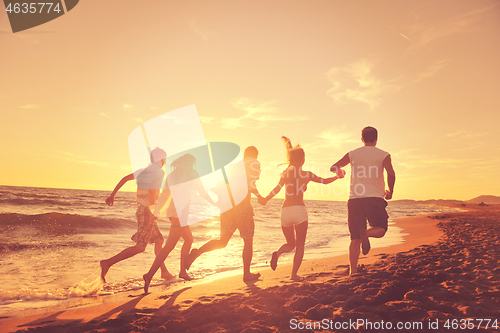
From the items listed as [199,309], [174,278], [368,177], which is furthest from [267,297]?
[174,278]

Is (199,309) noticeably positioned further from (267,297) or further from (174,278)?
(174,278)

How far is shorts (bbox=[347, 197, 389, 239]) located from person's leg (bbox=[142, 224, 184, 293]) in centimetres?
285

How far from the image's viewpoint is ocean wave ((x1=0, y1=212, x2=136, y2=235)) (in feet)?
48.0

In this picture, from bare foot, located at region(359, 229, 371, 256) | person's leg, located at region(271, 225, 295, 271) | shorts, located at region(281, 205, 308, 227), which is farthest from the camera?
person's leg, located at region(271, 225, 295, 271)

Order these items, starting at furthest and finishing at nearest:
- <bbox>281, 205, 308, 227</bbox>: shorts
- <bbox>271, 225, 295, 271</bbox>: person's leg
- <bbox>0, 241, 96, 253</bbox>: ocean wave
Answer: <bbox>0, 241, 96, 253</bbox>: ocean wave
<bbox>271, 225, 295, 271</bbox>: person's leg
<bbox>281, 205, 308, 227</bbox>: shorts

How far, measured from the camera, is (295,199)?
489cm

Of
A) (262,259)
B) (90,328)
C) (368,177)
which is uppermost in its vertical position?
(368,177)

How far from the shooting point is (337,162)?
4.95 m

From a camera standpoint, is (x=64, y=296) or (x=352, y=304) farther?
(x=64, y=296)

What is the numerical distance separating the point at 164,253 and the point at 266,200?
6.26 ft

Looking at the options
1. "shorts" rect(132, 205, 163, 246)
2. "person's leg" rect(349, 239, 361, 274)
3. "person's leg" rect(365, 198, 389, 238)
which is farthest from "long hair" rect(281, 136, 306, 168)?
"shorts" rect(132, 205, 163, 246)

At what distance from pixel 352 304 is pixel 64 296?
4523 mm

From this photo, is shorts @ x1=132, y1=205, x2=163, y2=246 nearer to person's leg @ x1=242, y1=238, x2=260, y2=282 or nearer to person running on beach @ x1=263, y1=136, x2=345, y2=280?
person's leg @ x1=242, y1=238, x2=260, y2=282

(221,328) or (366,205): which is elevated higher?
(366,205)
